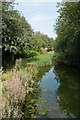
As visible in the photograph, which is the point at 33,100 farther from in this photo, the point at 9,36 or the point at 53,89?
the point at 9,36

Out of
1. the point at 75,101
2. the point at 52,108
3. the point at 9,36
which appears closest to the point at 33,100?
the point at 52,108

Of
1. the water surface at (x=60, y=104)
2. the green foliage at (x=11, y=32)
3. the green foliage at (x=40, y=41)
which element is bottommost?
the water surface at (x=60, y=104)

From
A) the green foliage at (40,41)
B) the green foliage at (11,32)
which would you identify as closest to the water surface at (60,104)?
the green foliage at (11,32)

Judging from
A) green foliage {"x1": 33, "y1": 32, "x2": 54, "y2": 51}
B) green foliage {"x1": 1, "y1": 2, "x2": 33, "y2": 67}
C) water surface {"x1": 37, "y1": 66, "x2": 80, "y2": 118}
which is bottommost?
water surface {"x1": 37, "y1": 66, "x2": 80, "y2": 118}

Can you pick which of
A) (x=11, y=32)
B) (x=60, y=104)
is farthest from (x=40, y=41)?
(x=60, y=104)

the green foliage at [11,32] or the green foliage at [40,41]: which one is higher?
the green foliage at [40,41]

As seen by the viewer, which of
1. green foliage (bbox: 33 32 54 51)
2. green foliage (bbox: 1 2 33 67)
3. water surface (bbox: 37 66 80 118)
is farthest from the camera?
green foliage (bbox: 33 32 54 51)

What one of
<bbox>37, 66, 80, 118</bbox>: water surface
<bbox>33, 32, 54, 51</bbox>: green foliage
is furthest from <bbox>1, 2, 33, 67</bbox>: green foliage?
<bbox>33, 32, 54, 51</bbox>: green foliage

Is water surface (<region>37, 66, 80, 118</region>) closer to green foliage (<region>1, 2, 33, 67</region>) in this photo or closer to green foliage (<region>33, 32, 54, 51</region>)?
green foliage (<region>1, 2, 33, 67</region>)

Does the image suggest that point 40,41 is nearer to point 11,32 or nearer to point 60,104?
point 11,32

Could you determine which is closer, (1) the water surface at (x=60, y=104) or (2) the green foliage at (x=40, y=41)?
(1) the water surface at (x=60, y=104)

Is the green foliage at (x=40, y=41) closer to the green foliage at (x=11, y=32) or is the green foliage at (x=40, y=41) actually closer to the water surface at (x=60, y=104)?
the green foliage at (x=11, y=32)

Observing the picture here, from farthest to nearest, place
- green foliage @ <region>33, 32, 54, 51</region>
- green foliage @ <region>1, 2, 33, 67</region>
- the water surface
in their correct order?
1. green foliage @ <region>33, 32, 54, 51</region>
2. green foliage @ <region>1, 2, 33, 67</region>
3. the water surface

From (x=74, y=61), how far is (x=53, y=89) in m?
20.9
